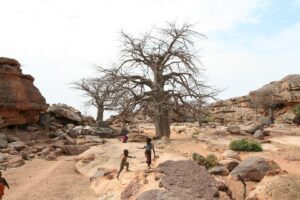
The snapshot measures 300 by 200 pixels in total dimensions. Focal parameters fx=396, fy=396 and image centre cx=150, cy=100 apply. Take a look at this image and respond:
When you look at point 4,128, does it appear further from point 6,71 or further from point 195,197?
point 195,197

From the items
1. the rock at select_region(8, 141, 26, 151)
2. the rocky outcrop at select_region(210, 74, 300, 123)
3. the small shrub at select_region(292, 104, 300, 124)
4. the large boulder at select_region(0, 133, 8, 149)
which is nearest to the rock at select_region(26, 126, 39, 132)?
the large boulder at select_region(0, 133, 8, 149)

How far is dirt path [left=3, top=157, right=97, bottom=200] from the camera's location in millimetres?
12578

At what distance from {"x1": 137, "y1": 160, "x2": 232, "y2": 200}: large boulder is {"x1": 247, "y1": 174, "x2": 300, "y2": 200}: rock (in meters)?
0.98

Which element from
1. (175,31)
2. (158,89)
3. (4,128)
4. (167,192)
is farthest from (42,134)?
(167,192)

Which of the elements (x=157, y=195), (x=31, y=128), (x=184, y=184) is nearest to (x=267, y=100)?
(x=31, y=128)

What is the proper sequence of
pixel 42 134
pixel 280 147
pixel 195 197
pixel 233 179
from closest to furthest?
pixel 195 197, pixel 233 179, pixel 280 147, pixel 42 134

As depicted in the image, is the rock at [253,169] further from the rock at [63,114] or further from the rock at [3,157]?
the rock at [63,114]

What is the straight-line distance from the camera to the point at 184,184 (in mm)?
10219

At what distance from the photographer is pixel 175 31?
25500mm

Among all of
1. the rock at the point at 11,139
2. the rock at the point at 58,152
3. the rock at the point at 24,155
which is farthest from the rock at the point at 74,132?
the rock at the point at 24,155

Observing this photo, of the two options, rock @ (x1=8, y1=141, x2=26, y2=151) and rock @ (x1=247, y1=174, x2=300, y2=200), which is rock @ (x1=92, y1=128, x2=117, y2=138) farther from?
rock @ (x1=247, y1=174, x2=300, y2=200)

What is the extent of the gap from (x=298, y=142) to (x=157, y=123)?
28.8ft

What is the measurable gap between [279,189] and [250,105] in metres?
38.0

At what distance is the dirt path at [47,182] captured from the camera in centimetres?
1258
